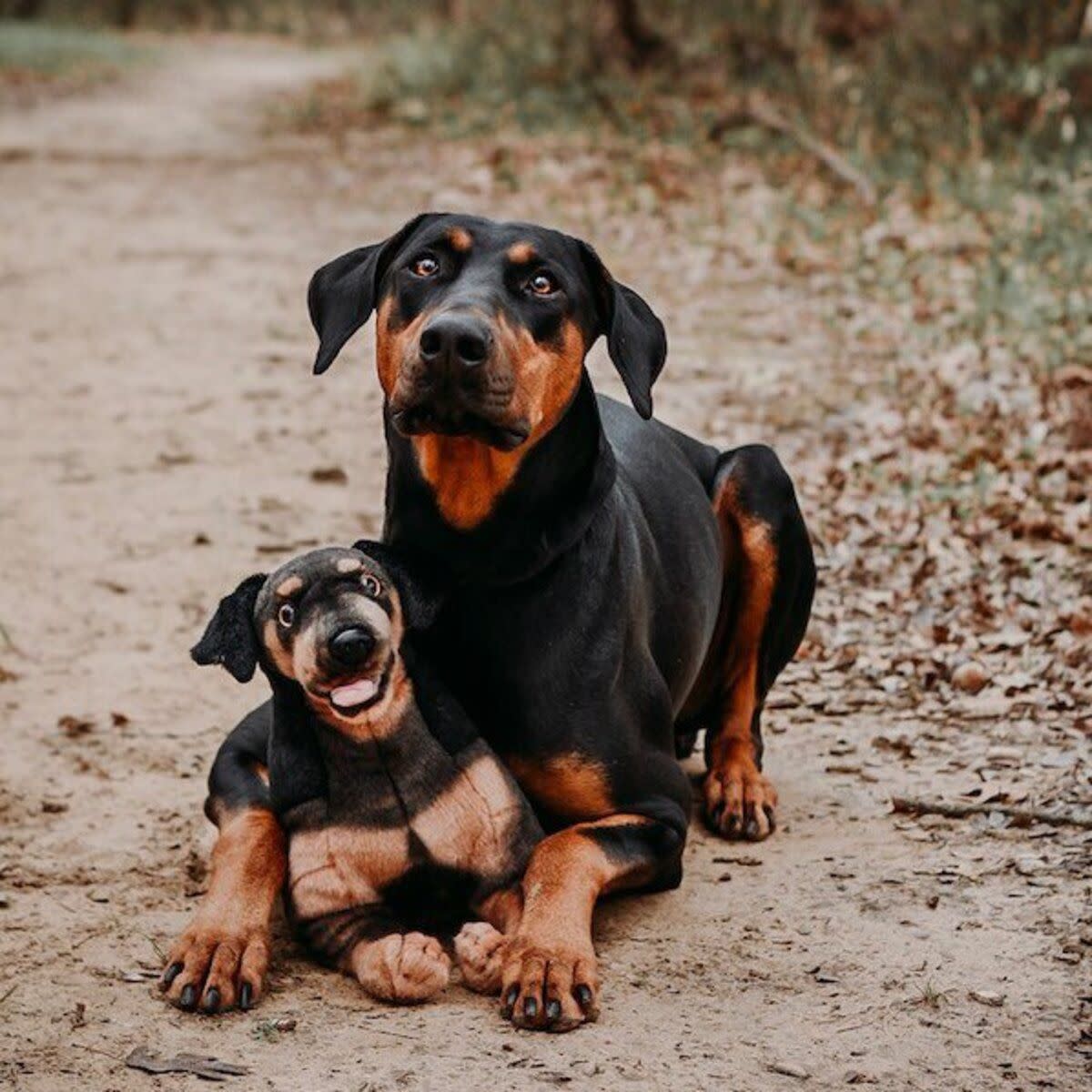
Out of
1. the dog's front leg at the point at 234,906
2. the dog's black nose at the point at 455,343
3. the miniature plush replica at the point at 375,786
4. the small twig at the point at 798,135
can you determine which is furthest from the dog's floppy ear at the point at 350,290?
the small twig at the point at 798,135

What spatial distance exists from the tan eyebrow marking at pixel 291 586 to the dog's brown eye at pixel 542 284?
2.76 feet

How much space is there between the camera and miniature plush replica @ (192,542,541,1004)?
13.4ft

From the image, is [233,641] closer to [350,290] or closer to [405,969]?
[405,969]

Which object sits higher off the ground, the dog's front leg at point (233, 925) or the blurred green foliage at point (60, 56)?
the blurred green foliage at point (60, 56)

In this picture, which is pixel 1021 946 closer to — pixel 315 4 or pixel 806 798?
pixel 806 798

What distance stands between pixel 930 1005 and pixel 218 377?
719cm

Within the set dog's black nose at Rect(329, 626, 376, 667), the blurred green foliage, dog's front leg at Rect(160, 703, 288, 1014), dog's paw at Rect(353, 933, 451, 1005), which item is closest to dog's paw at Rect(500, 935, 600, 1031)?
dog's paw at Rect(353, 933, 451, 1005)

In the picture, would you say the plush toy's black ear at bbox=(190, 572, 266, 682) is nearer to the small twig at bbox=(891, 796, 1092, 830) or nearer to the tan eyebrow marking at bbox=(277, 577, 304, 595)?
Answer: the tan eyebrow marking at bbox=(277, 577, 304, 595)

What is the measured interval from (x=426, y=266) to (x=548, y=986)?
1627 mm

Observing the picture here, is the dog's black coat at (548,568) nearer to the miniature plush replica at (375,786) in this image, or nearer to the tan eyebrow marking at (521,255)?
the tan eyebrow marking at (521,255)

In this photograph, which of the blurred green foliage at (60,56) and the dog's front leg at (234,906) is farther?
the blurred green foliage at (60,56)

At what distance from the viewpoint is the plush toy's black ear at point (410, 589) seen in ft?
14.3

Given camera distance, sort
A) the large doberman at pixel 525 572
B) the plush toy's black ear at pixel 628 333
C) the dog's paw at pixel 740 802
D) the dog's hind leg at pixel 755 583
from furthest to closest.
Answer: the dog's hind leg at pixel 755 583 → the dog's paw at pixel 740 802 → the plush toy's black ear at pixel 628 333 → the large doberman at pixel 525 572

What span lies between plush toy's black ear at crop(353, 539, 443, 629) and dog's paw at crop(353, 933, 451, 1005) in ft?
2.30
